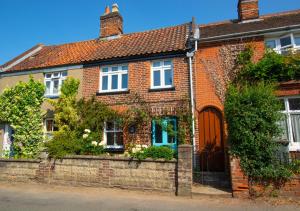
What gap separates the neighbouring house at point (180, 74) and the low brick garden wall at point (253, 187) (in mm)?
1599

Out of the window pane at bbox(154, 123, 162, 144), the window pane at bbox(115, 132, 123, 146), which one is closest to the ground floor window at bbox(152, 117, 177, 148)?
the window pane at bbox(154, 123, 162, 144)

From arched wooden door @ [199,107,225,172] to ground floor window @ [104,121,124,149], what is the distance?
13.0 feet

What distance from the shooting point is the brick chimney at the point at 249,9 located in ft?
44.5

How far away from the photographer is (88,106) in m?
12.2

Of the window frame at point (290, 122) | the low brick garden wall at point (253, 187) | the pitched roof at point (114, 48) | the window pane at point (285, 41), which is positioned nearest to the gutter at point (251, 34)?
the window pane at point (285, 41)

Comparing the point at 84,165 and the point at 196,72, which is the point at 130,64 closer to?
the point at 196,72

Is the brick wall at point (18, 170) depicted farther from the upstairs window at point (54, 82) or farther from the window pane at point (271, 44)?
the window pane at point (271, 44)

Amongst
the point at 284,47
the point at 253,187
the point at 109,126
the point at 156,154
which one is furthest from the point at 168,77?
the point at 253,187

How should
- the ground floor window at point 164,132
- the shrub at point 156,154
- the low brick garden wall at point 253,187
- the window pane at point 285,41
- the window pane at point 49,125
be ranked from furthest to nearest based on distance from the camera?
the window pane at point 49,125 < the ground floor window at point 164,132 < the window pane at point 285,41 < the shrub at point 156,154 < the low brick garden wall at point 253,187

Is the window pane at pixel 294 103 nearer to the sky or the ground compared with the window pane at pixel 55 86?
nearer to the ground

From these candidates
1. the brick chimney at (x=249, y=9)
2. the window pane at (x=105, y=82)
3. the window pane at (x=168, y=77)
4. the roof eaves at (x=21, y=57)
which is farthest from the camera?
the roof eaves at (x=21, y=57)

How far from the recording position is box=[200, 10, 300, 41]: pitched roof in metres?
11.6

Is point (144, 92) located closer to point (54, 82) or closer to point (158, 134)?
point (158, 134)

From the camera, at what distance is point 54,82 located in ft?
47.1
